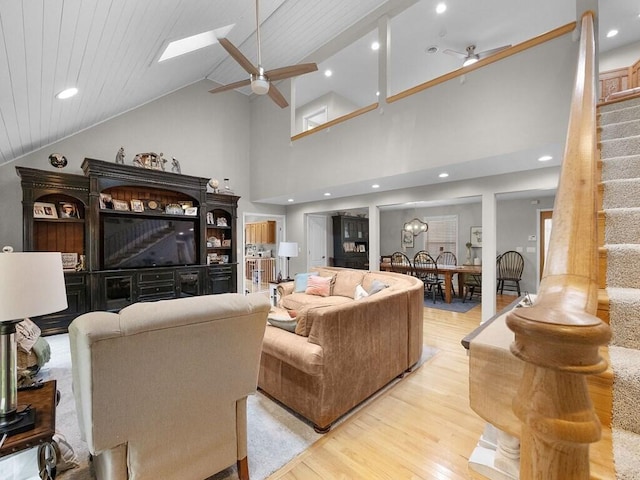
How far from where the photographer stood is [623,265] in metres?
1.41

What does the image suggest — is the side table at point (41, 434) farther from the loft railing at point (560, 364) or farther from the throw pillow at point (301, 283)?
the throw pillow at point (301, 283)

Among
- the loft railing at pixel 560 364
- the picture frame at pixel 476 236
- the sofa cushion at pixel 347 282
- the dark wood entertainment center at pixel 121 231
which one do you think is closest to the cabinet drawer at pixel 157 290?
the dark wood entertainment center at pixel 121 231

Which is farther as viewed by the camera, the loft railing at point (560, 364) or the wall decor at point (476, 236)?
the wall decor at point (476, 236)

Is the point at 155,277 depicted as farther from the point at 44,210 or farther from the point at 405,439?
the point at 405,439

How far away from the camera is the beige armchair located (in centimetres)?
116

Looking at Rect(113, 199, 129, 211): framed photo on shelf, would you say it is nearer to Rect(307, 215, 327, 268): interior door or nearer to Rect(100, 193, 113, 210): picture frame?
Rect(100, 193, 113, 210): picture frame

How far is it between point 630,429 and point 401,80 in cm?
657

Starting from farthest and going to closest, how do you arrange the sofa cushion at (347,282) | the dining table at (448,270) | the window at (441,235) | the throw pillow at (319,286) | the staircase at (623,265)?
the window at (441,235) < the dining table at (448,270) < the throw pillow at (319,286) < the sofa cushion at (347,282) < the staircase at (623,265)

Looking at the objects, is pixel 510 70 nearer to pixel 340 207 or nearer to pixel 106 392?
pixel 340 207

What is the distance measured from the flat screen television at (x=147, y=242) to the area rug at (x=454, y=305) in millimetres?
4918

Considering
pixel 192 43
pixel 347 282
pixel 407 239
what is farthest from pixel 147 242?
pixel 407 239

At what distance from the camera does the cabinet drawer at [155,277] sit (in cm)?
501

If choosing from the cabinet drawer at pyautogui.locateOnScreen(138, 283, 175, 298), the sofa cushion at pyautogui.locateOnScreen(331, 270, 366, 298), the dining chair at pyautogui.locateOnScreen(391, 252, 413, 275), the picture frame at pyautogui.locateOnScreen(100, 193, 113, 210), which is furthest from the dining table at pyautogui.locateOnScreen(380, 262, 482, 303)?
the picture frame at pyautogui.locateOnScreen(100, 193, 113, 210)

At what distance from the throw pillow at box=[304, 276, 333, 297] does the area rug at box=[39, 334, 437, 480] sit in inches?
86.1
